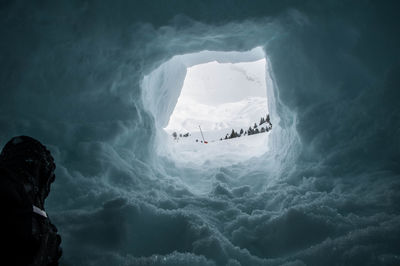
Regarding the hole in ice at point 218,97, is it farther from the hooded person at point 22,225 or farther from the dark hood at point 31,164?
the hooded person at point 22,225

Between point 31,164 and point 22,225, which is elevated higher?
point 31,164

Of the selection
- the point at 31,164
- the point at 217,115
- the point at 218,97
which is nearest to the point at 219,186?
the point at 31,164

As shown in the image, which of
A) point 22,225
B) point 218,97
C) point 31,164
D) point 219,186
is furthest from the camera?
point 218,97

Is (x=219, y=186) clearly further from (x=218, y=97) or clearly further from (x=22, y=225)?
(x=218, y=97)

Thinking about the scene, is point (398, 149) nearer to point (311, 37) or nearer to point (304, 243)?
point (304, 243)

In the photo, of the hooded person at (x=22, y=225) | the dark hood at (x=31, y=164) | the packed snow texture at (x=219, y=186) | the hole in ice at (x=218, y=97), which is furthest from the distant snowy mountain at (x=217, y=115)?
the hooded person at (x=22, y=225)

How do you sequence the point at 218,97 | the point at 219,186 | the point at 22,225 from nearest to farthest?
the point at 22,225, the point at 219,186, the point at 218,97

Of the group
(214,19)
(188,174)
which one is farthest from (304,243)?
(188,174)

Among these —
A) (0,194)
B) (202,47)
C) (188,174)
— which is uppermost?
(202,47)
